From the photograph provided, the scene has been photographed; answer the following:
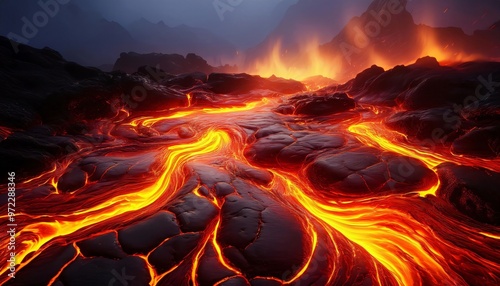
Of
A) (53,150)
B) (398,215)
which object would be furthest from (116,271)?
(53,150)

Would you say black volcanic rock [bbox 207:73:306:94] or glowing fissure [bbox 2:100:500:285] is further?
black volcanic rock [bbox 207:73:306:94]

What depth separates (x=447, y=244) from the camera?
3955 millimetres

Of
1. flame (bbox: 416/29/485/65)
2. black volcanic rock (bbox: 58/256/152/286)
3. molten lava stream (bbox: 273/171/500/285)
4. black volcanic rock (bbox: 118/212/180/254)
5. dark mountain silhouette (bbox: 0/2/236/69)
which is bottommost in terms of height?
molten lava stream (bbox: 273/171/500/285)

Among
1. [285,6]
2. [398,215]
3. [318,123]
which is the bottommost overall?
[398,215]

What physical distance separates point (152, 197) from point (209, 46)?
14423 centimetres

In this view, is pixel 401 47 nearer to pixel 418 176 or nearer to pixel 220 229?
pixel 418 176

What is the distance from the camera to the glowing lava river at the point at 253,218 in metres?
3.28

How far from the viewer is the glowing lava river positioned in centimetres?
328

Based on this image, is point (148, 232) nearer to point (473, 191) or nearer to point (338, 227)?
point (338, 227)

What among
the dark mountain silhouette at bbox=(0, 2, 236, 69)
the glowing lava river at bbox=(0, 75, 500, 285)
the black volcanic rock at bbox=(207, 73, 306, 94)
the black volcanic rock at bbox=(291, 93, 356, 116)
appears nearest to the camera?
the glowing lava river at bbox=(0, 75, 500, 285)

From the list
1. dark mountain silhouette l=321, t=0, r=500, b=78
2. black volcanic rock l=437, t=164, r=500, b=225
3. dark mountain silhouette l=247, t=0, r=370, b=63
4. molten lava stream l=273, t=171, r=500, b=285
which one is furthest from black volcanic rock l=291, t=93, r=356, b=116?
dark mountain silhouette l=247, t=0, r=370, b=63

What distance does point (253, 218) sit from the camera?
410cm

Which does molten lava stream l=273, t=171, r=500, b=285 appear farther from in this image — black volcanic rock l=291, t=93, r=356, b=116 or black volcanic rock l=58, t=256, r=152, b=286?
black volcanic rock l=291, t=93, r=356, b=116

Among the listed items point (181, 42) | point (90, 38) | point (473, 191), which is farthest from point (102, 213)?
point (181, 42)
